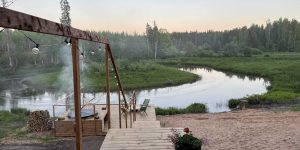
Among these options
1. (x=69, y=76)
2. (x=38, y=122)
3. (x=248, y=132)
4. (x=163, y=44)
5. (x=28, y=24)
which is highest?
(x=163, y=44)

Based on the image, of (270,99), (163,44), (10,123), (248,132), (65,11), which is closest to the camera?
(248,132)

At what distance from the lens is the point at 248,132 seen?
12500mm

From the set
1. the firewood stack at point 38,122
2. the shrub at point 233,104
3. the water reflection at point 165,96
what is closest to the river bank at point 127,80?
the water reflection at point 165,96

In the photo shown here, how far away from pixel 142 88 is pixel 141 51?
61.3m

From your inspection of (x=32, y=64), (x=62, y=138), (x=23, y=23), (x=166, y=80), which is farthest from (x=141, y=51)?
(x=23, y=23)

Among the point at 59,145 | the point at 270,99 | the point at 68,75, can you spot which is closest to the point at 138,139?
the point at 59,145

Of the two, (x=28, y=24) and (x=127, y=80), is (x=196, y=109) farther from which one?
(x=127, y=80)

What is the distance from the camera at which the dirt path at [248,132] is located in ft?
34.1

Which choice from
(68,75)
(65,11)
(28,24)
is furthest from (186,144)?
(65,11)

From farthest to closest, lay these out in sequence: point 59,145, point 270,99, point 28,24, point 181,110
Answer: point 270,99 → point 181,110 → point 59,145 → point 28,24

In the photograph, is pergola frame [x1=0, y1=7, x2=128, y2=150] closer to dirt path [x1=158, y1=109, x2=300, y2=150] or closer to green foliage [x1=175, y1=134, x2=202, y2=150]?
green foliage [x1=175, y1=134, x2=202, y2=150]

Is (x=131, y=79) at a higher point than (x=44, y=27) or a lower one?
lower

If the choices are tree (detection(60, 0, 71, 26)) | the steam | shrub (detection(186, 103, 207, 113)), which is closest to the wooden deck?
the steam

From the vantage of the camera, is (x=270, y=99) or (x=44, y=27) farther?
(x=270, y=99)
